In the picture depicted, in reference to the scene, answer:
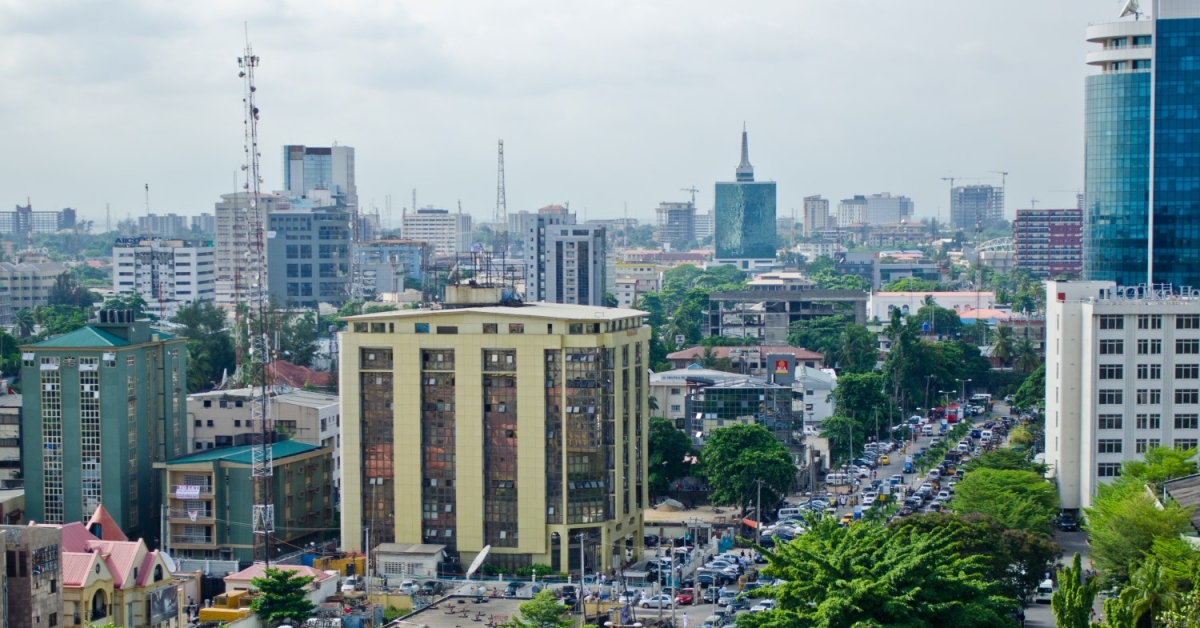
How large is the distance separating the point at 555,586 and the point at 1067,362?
21670mm

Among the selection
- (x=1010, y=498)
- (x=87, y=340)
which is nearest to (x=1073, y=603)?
(x=1010, y=498)

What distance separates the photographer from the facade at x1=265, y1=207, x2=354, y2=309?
15888cm

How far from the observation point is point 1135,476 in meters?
57.2

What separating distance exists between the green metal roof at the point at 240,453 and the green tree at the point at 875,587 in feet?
82.5

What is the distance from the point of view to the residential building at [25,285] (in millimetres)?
158625

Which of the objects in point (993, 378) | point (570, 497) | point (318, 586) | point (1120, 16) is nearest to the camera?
point (318, 586)

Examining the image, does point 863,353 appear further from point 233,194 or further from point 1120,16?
point 233,194

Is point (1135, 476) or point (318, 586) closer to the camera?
point (318, 586)

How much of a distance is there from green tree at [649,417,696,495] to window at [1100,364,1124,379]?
16258 mm

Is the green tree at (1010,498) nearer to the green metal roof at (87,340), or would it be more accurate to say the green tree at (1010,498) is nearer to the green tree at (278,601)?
the green tree at (278,601)

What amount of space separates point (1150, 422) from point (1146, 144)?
82.4 ft

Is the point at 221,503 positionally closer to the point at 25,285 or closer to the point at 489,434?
the point at 489,434

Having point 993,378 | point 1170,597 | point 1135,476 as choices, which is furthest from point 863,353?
point 1170,597

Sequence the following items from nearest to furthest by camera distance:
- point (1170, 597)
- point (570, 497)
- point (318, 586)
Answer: point (1170, 597) → point (318, 586) → point (570, 497)
